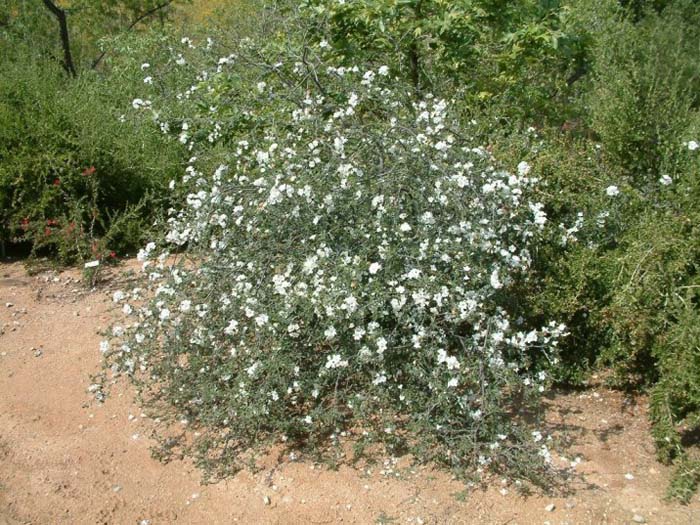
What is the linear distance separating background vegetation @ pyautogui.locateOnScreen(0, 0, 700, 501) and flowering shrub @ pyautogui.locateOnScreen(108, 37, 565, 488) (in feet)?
1.06

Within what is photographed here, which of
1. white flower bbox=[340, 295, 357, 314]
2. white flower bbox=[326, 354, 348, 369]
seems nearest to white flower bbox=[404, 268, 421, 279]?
white flower bbox=[340, 295, 357, 314]

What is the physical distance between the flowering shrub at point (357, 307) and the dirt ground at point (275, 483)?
5.9 inches

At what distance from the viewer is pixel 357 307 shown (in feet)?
11.1

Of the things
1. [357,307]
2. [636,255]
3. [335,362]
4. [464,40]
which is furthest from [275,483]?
[464,40]

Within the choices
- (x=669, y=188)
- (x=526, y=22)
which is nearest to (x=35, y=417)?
(x=669, y=188)

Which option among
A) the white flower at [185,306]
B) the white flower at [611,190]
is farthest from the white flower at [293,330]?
the white flower at [611,190]

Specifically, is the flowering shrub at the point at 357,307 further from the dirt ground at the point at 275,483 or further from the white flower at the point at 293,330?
the dirt ground at the point at 275,483

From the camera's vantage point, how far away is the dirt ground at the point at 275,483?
3.24m

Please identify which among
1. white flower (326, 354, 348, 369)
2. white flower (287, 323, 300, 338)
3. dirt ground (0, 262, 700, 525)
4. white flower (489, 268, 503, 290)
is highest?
white flower (489, 268, 503, 290)

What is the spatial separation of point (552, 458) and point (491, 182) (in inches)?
52.9

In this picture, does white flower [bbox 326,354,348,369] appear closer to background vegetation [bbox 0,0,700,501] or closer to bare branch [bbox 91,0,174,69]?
background vegetation [bbox 0,0,700,501]

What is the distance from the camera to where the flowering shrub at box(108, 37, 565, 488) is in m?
3.42

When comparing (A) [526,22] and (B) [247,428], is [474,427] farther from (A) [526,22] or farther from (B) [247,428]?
(A) [526,22]

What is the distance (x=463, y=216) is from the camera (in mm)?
3514
